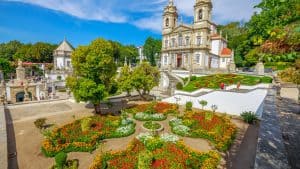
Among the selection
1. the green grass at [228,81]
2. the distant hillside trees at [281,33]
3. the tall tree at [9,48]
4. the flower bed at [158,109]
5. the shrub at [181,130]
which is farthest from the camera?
the tall tree at [9,48]

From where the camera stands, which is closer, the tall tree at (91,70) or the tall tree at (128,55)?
the tall tree at (91,70)

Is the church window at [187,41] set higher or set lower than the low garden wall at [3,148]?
higher

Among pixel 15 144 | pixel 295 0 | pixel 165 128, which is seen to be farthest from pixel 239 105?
pixel 15 144

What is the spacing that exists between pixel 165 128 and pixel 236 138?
15.2 ft

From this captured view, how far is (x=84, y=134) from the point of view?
10.0 meters

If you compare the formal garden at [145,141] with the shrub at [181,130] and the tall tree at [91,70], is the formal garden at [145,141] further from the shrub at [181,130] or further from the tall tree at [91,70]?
the tall tree at [91,70]

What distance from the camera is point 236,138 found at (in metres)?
10.2

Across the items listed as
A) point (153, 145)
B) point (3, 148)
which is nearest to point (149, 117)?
point (153, 145)

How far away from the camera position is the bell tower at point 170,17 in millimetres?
42219

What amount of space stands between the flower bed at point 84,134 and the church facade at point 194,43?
2309cm

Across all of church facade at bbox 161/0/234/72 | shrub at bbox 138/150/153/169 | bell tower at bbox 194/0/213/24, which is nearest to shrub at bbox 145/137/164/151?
shrub at bbox 138/150/153/169

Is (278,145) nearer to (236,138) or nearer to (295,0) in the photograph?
(295,0)

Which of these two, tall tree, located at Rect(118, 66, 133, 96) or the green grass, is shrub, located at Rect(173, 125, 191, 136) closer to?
tall tree, located at Rect(118, 66, 133, 96)

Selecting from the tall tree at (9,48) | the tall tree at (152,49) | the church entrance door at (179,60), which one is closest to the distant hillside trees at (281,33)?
the church entrance door at (179,60)
